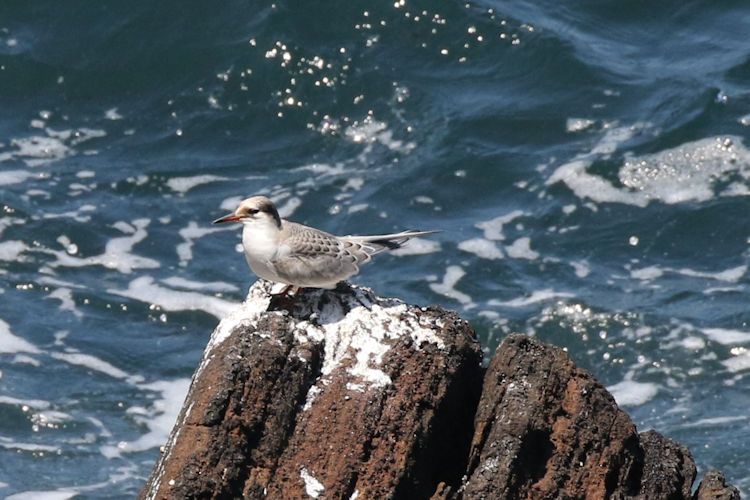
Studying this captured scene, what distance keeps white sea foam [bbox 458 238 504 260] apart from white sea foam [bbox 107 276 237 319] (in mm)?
2555

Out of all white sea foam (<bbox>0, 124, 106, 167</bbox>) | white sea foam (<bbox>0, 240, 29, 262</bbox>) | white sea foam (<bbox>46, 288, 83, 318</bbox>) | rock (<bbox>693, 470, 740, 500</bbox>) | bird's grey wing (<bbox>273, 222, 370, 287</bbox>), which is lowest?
rock (<bbox>693, 470, 740, 500</bbox>)

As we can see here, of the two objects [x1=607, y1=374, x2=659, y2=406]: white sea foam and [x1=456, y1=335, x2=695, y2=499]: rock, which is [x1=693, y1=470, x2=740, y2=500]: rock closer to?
[x1=456, y1=335, x2=695, y2=499]: rock

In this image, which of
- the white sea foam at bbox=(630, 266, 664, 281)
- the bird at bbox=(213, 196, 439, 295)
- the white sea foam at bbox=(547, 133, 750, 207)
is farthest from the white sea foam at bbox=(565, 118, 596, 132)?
the bird at bbox=(213, 196, 439, 295)

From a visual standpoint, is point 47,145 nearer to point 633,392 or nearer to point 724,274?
point 633,392

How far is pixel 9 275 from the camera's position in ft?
37.7

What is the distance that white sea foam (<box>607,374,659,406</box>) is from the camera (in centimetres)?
992

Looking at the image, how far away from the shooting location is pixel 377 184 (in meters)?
12.6

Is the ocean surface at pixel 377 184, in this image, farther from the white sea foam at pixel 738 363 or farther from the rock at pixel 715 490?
the rock at pixel 715 490

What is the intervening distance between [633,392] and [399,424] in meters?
5.29

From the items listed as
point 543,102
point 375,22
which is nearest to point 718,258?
point 543,102

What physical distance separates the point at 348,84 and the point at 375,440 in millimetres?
9059

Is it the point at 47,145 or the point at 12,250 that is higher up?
the point at 47,145

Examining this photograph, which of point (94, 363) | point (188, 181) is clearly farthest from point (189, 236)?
point (94, 363)

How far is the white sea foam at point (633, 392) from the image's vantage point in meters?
9.92
